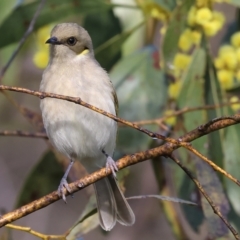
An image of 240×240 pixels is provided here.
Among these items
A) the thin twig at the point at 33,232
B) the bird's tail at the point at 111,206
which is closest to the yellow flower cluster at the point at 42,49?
the bird's tail at the point at 111,206

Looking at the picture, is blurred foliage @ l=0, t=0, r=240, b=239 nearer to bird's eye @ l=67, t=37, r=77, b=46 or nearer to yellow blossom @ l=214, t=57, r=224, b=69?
yellow blossom @ l=214, t=57, r=224, b=69

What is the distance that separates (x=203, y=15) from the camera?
8.64 feet

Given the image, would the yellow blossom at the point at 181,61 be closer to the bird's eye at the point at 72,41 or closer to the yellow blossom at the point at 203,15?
the yellow blossom at the point at 203,15

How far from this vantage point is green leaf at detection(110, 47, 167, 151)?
3016 millimetres

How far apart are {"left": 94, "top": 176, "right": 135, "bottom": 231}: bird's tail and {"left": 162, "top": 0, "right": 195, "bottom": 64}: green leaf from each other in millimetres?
636

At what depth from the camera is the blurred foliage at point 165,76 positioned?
8.78 ft

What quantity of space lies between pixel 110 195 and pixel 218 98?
2.06 feet

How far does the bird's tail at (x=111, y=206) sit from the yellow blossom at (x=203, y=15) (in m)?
0.78

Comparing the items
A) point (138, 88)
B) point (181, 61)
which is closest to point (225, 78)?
point (181, 61)

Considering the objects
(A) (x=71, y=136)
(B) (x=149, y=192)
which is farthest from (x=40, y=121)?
(B) (x=149, y=192)

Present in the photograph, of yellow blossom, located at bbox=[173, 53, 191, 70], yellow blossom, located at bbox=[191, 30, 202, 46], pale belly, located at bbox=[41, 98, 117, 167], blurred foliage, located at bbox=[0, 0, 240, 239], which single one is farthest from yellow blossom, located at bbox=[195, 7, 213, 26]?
pale belly, located at bbox=[41, 98, 117, 167]

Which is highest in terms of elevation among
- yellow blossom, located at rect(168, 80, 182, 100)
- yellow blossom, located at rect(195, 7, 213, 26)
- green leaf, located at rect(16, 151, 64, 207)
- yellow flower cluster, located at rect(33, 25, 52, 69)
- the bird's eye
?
yellow blossom, located at rect(195, 7, 213, 26)

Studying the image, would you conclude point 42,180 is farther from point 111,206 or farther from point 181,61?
point 181,61

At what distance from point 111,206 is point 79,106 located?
0.43m
